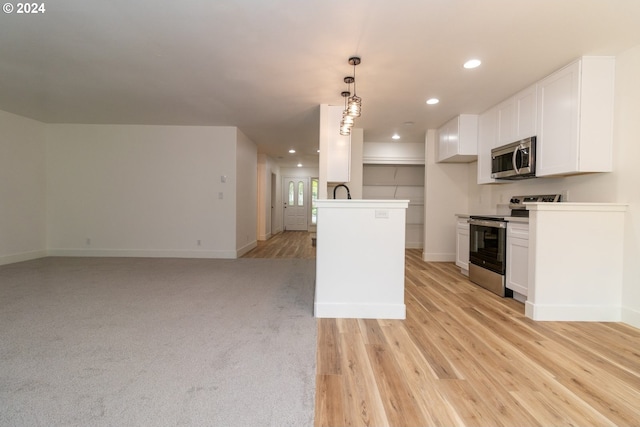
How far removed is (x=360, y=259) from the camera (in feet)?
8.56

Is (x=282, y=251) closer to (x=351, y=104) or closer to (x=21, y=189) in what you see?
(x=351, y=104)

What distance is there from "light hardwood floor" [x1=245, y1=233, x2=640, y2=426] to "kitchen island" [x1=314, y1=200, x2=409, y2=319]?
0.14 meters

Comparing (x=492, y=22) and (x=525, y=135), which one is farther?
(x=525, y=135)

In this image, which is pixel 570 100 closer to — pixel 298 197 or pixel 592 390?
pixel 592 390

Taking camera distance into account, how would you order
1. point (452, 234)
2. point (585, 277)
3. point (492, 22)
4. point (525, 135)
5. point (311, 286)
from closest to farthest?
point (492, 22)
point (585, 277)
point (525, 135)
point (311, 286)
point (452, 234)

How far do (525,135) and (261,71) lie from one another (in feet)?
9.97

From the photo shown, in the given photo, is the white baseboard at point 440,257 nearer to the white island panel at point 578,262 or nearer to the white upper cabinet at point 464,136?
the white upper cabinet at point 464,136

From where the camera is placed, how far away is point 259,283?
144 inches

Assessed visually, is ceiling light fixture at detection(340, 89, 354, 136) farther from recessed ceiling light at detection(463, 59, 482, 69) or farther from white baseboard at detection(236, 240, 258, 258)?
white baseboard at detection(236, 240, 258, 258)

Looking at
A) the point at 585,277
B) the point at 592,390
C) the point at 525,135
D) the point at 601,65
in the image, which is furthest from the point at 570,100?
the point at 592,390

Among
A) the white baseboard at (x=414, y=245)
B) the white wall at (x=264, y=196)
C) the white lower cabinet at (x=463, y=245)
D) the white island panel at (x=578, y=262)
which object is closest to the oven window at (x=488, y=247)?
the white lower cabinet at (x=463, y=245)

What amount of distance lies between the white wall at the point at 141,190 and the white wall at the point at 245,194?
0.58 feet

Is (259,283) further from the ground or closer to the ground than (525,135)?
closer to the ground

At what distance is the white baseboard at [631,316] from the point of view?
2.43m
